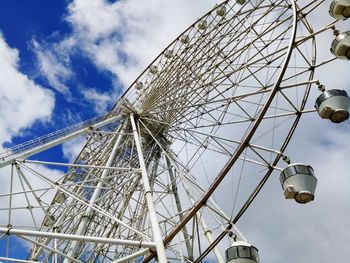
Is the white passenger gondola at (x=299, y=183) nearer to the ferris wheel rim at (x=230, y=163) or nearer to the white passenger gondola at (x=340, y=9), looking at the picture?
the ferris wheel rim at (x=230, y=163)

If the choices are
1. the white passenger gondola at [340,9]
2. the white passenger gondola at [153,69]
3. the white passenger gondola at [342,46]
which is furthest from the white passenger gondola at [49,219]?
the white passenger gondola at [340,9]

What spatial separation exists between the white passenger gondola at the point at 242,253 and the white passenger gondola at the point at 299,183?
72.9 inches

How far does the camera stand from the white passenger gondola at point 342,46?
979 centimetres

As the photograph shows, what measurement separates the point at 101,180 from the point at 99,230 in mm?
2811

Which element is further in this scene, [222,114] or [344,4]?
[222,114]

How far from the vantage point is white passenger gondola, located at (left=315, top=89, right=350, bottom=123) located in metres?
9.18

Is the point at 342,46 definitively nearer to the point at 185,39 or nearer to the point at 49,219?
the point at 185,39

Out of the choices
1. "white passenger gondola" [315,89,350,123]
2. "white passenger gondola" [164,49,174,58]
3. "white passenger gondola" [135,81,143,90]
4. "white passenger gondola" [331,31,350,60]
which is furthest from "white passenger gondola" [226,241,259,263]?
"white passenger gondola" [135,81,143,90]

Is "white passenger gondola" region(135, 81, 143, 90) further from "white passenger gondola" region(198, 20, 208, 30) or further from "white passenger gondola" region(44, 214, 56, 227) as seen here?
"white passenger gondola" region(44, 214, 56, 227)

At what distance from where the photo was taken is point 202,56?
16.4 meters

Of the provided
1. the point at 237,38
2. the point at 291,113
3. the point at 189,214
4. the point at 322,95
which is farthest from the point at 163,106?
the point at 189,214

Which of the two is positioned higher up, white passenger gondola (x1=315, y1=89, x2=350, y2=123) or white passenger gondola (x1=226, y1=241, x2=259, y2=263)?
white passenger gondola (x1=315, y1=89, x2=350, y2=123)

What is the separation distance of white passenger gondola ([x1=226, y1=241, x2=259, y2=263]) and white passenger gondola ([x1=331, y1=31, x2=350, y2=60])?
5643 millimetres

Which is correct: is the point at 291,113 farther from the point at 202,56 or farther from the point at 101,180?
the point at 202,56
